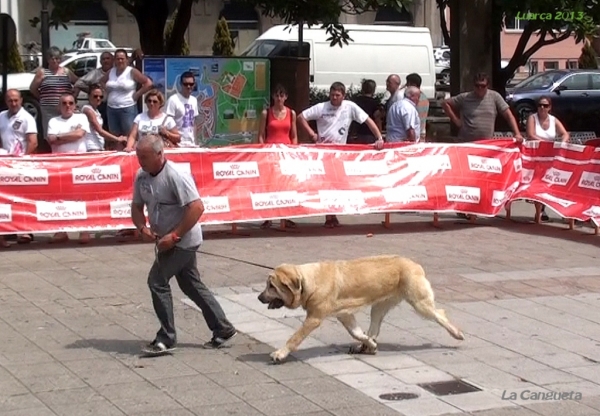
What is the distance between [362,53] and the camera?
28.0m

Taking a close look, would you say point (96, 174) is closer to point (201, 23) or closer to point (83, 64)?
point (83, 64)

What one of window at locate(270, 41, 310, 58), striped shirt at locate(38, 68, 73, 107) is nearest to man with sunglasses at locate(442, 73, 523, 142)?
striped shirt at locate(38, 68, 73, 107)

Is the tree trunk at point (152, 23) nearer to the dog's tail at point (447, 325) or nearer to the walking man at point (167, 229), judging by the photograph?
the walking man at point (167, 229)

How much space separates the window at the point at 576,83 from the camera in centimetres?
3006

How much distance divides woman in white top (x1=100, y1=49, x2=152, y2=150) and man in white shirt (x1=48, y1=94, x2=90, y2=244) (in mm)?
2248

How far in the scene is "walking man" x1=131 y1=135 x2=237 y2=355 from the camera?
8.13 m

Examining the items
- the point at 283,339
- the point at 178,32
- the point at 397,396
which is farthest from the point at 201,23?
the point at 397,396

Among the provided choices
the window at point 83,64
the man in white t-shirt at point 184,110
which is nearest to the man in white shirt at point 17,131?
the man in white t-shirt at point 184,110

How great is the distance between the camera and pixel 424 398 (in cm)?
729

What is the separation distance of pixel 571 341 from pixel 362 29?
66.8 feet

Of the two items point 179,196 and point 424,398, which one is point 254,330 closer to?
point 179,196

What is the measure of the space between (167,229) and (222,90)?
988 centimetres

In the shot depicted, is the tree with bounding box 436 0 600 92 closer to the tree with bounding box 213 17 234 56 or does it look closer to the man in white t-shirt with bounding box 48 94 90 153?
the man in white t-shirt with bounding box 48 94 90 153

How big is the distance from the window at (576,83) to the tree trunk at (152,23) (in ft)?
42.7
